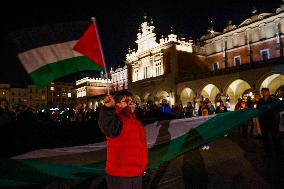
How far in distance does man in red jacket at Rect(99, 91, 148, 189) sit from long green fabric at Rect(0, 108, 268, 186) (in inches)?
78.5

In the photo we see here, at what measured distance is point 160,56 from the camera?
45000 mm

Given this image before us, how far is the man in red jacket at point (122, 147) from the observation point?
2783mm

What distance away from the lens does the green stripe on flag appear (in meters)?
3.91

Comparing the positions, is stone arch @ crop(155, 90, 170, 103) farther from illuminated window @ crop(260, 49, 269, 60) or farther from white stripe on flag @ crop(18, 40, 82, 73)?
white stripe on flag @ crop(18, 40, 82, 73)

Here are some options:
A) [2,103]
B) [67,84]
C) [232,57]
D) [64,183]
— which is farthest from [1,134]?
[67,84]

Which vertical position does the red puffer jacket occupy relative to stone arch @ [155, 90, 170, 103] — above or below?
below

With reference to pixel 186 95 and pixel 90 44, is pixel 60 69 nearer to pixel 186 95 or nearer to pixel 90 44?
pixel 90 44

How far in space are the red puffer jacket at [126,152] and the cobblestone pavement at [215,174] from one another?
2584 mm

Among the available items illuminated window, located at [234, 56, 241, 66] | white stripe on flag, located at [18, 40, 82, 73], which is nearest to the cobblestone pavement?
white stripe on flag, located at [18, 40, 82, 73]

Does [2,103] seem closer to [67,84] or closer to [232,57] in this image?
[232,57]

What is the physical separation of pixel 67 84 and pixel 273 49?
7927 cm

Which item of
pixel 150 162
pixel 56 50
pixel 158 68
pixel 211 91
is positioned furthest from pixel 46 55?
pixel 158 68

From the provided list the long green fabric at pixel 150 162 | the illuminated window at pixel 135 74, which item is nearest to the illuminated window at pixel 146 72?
the illuminated window at pixel 135 74

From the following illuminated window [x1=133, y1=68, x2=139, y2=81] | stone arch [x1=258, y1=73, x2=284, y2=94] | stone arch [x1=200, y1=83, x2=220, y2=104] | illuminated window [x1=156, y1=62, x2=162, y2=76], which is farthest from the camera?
illuminated window [x1=133, y1=68, x2=139, y2=81]
